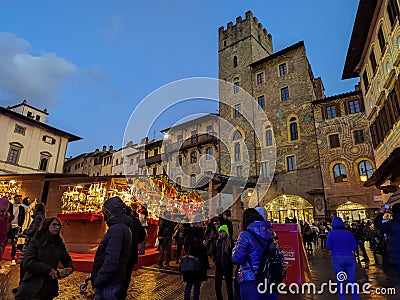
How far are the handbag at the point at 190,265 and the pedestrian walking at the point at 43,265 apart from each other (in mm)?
1827

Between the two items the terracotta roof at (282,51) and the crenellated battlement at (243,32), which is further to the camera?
the crenellated battlement at (243,32)

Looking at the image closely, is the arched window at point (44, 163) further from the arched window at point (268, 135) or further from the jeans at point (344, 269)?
the jeans at point (344, 269)

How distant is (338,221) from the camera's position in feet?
15.1

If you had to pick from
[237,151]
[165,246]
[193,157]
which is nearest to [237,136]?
[237,151]

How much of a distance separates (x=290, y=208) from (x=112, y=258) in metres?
23.2

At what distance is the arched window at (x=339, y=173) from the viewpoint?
2131 centimetres

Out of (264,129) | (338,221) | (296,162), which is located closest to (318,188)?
(296,162)

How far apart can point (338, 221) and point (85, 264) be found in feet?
21.4

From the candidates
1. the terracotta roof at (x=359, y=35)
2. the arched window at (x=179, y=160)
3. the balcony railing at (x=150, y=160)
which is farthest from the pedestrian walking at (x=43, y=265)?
the balcony railing at (x=150, y=160)

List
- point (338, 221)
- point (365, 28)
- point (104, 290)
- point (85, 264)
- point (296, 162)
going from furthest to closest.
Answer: point (296, 162) < point (365, 28) < point (85, 264) < point (338, 221) < point (104, 290)

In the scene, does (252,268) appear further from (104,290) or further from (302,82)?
(302,82)

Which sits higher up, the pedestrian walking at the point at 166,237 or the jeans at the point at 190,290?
the pedestrian walking at the point at 166,237

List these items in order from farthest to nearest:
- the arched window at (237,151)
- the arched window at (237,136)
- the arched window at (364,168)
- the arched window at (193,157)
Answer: the arched window at (193,157) → the arched window at (237,136) → the arched window at (237,151) → the arched window at (364,168)

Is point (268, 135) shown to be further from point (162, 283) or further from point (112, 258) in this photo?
point (112, 258)
